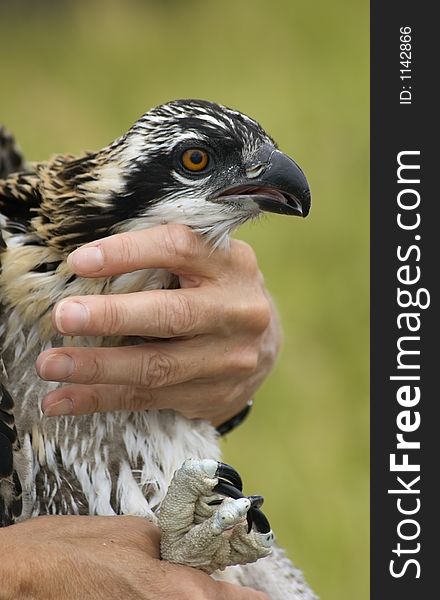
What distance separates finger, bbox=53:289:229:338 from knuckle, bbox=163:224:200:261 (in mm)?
109

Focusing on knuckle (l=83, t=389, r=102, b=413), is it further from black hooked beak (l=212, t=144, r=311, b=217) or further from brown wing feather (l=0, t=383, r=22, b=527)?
black hooked beak (l=212, t=144, r=311, b=217)

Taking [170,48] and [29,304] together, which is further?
[170,48]

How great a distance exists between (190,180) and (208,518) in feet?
3.15

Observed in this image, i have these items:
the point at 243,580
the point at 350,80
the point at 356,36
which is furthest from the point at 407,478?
the point at 356,36

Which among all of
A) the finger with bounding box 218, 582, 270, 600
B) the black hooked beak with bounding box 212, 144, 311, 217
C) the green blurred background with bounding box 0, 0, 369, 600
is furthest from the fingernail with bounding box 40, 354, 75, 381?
the green blurred background with bounding box 0, 0, 369, 600

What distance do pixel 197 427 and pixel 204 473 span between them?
0.49 m

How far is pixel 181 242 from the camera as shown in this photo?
3230mm

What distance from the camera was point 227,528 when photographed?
323 cm

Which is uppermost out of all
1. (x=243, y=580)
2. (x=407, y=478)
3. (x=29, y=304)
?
(x=29, y=304)

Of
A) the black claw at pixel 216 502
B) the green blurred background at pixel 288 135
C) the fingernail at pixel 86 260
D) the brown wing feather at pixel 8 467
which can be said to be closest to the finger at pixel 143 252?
A: the fingernail at pixel 86 260

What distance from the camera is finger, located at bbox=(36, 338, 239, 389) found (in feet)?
10.5

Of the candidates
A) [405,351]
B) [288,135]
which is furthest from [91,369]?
[288,135]

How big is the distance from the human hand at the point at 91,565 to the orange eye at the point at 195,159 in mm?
1027

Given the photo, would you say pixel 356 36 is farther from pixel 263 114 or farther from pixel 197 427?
pixel 197 427
